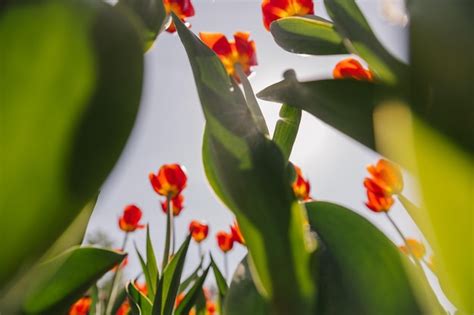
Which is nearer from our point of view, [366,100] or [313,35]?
[366,100]

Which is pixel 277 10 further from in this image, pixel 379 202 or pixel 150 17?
pixel 379 202

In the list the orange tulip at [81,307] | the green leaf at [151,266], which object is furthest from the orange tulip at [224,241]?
the green leaf at [151,266]

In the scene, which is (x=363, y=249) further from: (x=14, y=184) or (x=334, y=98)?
(x=14, y=184)

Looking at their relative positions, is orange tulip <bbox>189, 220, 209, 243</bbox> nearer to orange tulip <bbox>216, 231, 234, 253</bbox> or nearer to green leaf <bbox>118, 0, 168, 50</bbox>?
orange tulip <bbox>216, 231, 234, 253</bbox>

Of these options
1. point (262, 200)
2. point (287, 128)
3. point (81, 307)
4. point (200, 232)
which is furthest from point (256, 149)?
point (200, 232)

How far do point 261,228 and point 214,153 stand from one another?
0.18 feet

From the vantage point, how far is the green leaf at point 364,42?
1.05 feet

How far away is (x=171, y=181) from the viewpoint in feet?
3.71

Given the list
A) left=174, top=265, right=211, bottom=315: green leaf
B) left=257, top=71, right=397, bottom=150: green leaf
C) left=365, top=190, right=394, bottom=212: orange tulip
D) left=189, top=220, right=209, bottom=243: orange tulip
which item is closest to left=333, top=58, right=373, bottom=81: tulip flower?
left=257, top=71, right=397, bottom=150: green leaf

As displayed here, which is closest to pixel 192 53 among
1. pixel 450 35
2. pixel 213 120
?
pixel 213 120

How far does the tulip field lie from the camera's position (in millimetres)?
231

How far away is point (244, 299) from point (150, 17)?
22 cm

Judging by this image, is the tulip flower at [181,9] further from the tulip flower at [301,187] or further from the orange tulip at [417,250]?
the orange tulip at [417,250]

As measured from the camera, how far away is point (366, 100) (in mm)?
325
